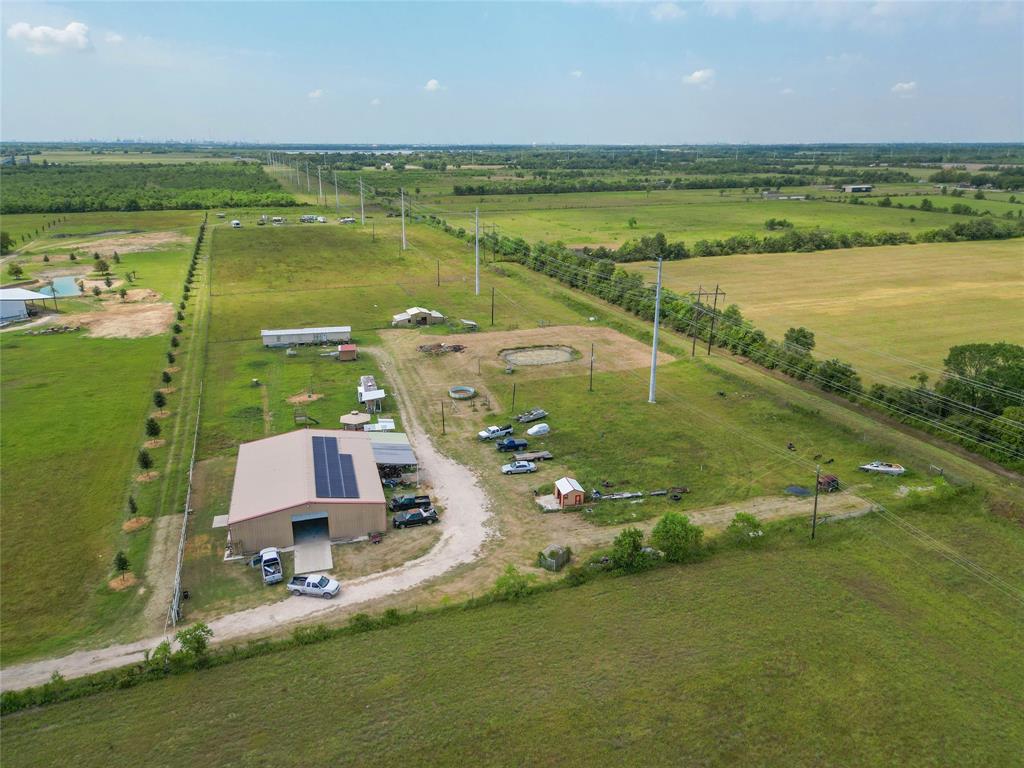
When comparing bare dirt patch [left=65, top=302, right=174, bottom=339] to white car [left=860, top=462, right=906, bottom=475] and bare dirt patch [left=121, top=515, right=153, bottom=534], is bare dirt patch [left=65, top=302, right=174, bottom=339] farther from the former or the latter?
white car [left=860, top=462, right=906, bottom=475]

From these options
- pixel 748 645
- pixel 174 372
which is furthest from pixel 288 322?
pixel 748 645

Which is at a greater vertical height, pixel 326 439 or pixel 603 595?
pixel 326 439

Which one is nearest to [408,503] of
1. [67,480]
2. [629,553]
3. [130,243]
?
[629,553]

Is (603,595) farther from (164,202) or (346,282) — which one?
(164,202)

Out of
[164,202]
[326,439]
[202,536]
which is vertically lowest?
[202,536]

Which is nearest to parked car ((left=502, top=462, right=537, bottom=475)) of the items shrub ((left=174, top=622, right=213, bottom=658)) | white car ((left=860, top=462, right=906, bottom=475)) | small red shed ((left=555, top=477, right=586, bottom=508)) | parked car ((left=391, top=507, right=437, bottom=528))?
small red shed ((left=555, top=477, right=586, bottom=508))

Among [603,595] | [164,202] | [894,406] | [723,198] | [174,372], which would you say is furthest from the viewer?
[723,198]

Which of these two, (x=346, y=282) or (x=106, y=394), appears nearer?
(x=106, y=394)
